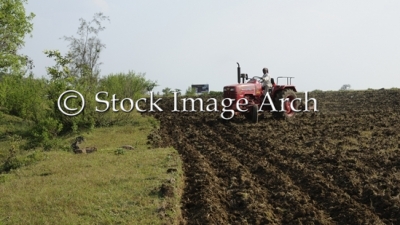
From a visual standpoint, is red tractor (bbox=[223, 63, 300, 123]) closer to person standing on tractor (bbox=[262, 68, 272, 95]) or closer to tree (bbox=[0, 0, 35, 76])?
person standing on tractor (bbox=[262, 68, 272, 95])

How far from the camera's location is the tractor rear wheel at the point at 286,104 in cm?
1498

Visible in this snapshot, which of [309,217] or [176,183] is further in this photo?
[176,183]

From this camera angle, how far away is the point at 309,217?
6.14 metres

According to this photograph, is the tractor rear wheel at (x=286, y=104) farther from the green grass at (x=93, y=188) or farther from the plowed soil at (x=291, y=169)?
the green grass at (x=93, y=188)

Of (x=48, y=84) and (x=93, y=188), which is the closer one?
(x=93, y=188)

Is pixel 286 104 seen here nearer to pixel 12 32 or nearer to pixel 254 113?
pixel 254 113

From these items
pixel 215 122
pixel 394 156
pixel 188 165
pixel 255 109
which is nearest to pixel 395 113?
pixel 255 109

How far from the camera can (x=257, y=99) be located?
15141 mm

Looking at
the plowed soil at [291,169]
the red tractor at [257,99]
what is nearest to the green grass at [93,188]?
the plowed soil at [291,169]

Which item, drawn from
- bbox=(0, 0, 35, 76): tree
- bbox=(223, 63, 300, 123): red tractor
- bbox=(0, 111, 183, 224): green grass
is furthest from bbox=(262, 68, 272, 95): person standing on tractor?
bbox=(0, 0, 35, 76): tree

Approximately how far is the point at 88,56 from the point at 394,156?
14.0 m

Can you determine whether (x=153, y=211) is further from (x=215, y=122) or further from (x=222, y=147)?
(x=215, y=122)

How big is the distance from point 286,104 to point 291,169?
7.12 meters

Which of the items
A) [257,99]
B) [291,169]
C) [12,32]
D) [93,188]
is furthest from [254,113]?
[12,32]
